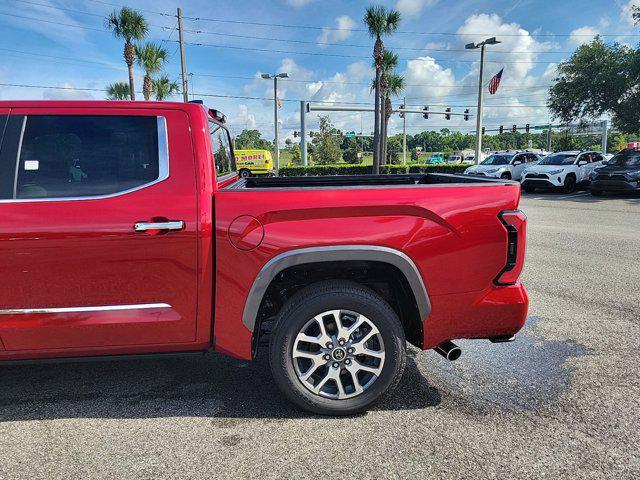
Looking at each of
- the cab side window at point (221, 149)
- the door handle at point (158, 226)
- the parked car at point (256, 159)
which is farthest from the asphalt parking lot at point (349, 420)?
the parked car at point (256, 159)

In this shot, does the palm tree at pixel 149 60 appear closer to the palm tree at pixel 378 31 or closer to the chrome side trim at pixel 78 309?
the palm tree at pixel 378 31

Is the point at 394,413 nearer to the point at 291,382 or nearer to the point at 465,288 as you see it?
the point at 291,382

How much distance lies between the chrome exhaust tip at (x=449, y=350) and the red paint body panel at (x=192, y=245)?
21cm

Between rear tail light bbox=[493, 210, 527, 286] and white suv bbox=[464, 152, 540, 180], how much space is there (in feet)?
68.2

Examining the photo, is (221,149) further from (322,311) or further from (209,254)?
(322,311)

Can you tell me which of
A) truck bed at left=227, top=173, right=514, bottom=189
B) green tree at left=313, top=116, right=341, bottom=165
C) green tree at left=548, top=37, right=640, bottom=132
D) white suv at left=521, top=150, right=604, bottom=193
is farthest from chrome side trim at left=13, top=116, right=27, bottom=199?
green tree at left=313, top=116, right=341, bottom=165

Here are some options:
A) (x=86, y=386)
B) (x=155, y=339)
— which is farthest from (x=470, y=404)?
(x=86, y=386)

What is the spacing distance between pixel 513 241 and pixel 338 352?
1245 mm

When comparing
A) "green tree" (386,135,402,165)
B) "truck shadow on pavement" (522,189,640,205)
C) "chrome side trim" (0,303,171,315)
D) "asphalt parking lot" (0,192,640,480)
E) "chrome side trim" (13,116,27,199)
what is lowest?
"asphalt parking lot" (0,192,640,480)

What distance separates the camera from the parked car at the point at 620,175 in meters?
17.3

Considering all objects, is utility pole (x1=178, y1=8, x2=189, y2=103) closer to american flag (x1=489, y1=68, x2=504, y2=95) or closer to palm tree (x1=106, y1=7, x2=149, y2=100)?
palm tree (x1=106, y1=7, x2=149, y2=100)

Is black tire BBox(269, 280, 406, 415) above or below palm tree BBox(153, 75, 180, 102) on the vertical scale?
below

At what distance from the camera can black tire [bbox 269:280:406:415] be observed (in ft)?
9.14

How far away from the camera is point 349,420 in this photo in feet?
9.52
